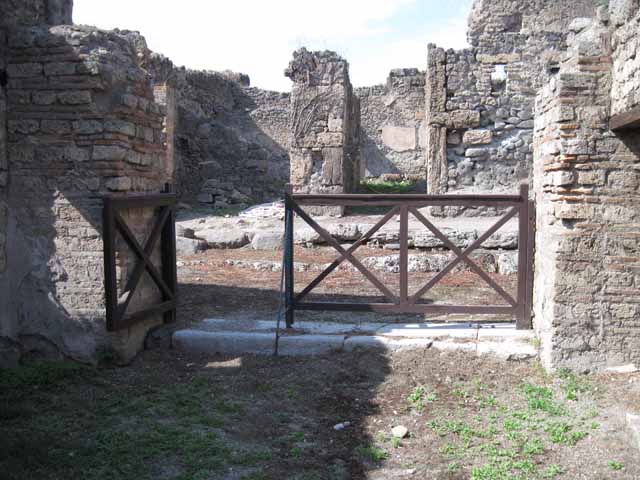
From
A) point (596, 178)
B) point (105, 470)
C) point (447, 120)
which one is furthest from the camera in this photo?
point (447, 120)

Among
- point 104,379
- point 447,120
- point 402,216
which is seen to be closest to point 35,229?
point 104,379

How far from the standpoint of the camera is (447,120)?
40.2ft

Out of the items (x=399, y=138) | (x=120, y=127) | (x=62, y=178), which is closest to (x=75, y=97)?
(x=120, y=127)

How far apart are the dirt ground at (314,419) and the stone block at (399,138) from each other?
1836 cm

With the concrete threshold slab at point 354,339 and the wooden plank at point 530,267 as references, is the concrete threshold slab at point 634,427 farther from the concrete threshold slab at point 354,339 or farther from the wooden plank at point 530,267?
the wooden plank at point 530,267

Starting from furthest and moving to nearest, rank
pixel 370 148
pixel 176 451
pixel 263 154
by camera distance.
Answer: pixel 370 148, pixel 263 154, pixel 176 451

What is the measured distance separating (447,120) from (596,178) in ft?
25.4

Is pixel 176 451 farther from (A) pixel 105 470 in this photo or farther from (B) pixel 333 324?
(B) pixel 333 324

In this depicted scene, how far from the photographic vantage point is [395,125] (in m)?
Answer: 22.8

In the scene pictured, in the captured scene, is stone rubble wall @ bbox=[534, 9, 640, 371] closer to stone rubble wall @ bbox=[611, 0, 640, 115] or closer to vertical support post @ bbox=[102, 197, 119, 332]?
stone rubble wall @ bbox=[611, 0, 640, 115]

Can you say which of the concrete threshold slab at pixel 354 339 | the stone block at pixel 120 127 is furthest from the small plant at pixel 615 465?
the stone block at pixel 120 127

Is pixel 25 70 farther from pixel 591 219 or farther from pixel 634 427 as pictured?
pixel 634 427

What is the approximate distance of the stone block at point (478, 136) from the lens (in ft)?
40.4

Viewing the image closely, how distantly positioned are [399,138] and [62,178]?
62.1ft
